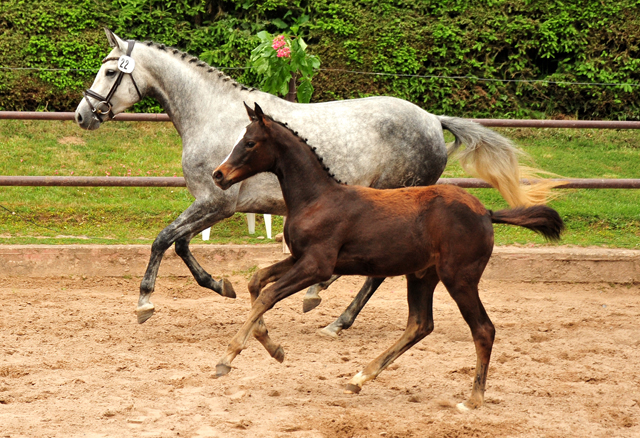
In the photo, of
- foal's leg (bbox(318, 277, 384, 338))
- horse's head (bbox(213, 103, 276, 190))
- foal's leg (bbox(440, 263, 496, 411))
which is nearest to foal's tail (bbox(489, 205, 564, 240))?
foal's leg (bbox(440, 263, 496, 411))

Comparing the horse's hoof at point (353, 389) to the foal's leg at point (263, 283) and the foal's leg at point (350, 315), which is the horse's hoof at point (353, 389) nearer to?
the foal's leg at point (263, 283)

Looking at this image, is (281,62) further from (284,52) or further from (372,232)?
(372,232)

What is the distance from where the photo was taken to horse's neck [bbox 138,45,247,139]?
5.33 m

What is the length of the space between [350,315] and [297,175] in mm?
1610

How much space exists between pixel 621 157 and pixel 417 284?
703cm

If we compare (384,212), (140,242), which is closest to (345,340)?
(384,212)

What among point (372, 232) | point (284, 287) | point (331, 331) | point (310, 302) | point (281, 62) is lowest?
point (331, 331)

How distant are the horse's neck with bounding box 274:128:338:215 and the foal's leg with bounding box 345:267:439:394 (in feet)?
2.37

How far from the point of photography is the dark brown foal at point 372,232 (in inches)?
151

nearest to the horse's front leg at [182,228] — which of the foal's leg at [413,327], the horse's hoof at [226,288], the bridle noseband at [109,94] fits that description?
the horse's hoof at [226,288]

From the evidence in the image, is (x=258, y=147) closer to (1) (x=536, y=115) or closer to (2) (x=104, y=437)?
(2) (x=104, y=437)

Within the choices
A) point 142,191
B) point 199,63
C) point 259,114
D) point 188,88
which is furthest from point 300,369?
point 142,191

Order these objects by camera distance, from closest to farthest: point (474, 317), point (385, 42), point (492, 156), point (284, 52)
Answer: point (474, 317)
point (492, 156)
point (284, 52)
point (385, 42)

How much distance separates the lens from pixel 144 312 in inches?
203
